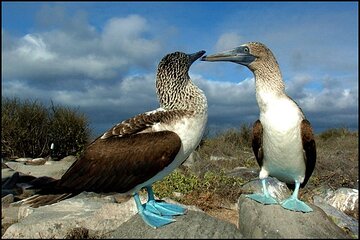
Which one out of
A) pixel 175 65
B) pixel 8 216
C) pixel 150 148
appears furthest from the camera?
pixel 8 216

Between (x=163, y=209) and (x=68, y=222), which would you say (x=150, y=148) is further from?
(x=68, y=222)

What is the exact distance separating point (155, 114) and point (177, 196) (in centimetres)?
406

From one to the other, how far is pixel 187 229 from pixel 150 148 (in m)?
1.01

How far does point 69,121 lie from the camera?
1861 cm

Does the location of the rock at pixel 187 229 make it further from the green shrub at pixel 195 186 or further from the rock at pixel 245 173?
the rock at pixel 245 173

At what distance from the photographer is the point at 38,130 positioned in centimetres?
1830

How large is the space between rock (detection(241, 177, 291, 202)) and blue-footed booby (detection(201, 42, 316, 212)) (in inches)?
85.6

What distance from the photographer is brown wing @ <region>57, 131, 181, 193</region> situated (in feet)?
17.9

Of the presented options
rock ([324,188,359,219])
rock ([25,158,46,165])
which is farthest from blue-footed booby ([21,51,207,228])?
rock ([25,158,46,165])

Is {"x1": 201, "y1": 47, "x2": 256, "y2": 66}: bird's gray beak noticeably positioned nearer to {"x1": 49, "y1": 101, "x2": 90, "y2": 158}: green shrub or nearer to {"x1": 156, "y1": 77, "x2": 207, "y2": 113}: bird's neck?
{"x1": 156, "y1": 77, "x2": 207, "y2": 113}: bird's neck

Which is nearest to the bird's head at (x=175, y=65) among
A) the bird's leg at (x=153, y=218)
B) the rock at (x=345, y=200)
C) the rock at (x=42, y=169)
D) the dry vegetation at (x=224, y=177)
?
the bird's leg at (x=153, y=218)

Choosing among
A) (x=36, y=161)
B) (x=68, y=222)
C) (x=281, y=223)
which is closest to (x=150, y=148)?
(x=281, y=223)

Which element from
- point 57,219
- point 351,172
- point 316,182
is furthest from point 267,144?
point 351,172

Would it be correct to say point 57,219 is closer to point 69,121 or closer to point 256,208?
point 256,208
